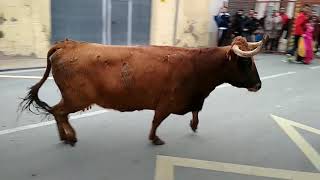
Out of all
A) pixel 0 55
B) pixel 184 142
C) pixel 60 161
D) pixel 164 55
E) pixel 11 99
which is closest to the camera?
pixel 60 161

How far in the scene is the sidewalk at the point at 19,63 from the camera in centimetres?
1100

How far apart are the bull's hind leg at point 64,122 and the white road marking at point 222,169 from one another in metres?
1.11

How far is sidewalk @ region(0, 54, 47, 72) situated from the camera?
433 inches

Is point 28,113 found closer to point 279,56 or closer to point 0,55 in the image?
point 0,55

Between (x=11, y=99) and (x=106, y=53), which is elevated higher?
(x=106, y=53)

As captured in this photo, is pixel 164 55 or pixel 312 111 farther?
pixel 312 111

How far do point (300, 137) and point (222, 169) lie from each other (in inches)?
72.6

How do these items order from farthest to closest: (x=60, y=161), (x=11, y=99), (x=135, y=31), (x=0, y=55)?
(x=135, y=31) → (x=0, y=55) → (x=11, y=99) → (x=60, y=161)

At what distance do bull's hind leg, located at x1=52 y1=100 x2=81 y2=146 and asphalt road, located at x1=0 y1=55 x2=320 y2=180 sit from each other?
114mm

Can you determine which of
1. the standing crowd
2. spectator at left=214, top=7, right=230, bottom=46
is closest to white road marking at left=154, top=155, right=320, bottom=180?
the standing crowd

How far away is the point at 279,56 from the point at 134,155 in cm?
1232

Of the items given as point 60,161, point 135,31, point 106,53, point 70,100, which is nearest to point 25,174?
point 60,161

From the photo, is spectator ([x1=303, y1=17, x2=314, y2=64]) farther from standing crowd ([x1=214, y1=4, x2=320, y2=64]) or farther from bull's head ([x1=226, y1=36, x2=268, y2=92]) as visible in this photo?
bull's head ([x1=226, y1=36, x2=268, y2=92])

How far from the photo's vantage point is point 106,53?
4949 millimetres
